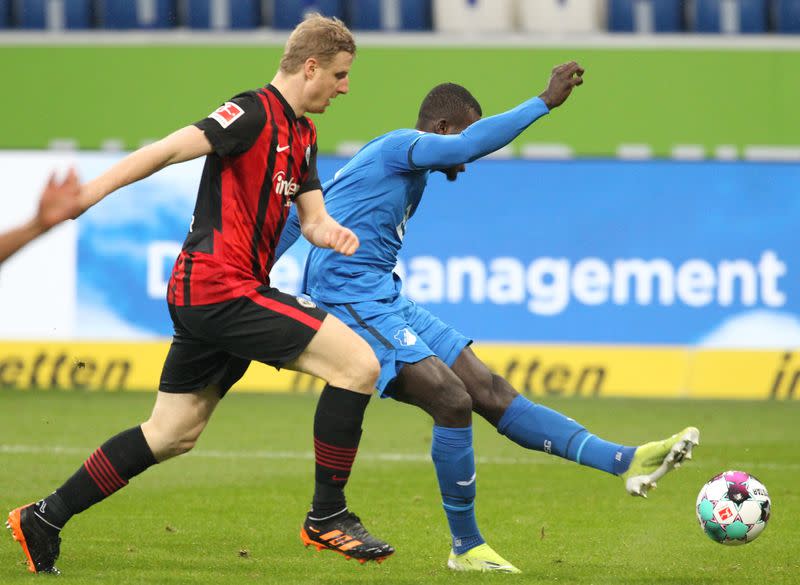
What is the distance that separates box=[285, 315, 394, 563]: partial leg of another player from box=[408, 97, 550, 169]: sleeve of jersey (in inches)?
32.6

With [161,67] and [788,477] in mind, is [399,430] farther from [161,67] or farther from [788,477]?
[161,67]

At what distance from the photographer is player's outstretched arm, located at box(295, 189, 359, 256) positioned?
5.82m

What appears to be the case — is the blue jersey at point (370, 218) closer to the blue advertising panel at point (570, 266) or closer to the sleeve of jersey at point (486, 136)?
the sleeve of jersey at point (486, 136)

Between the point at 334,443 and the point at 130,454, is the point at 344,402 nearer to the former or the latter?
the point at 334,443

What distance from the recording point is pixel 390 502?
26.5ft

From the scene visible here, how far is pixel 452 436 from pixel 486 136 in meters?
1.20

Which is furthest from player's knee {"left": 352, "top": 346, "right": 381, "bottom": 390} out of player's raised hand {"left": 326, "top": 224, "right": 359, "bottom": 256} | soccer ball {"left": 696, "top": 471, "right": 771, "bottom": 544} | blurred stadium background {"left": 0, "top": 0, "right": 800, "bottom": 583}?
blurred stadium background {"left": 0, "top": 0, "right": 800, "bottom": 583}

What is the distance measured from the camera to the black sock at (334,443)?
5758mm

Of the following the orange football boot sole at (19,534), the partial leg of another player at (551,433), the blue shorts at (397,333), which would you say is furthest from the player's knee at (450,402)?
the orange football boot sole at (19,534)

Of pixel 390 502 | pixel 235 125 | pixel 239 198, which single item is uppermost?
pixel 235 125

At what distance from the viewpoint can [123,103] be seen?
52.8ft

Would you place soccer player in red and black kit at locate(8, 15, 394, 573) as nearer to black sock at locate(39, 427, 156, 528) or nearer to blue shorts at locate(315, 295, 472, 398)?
black sock at locate(39, 427, 156, 528)

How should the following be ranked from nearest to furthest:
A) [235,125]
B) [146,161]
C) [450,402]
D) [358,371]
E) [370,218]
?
1. [146,161]
2. [235,125]
3. [358,371]
4. [450,402]
5. [370,218]

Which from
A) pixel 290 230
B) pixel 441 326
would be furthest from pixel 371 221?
pixel 441 326
